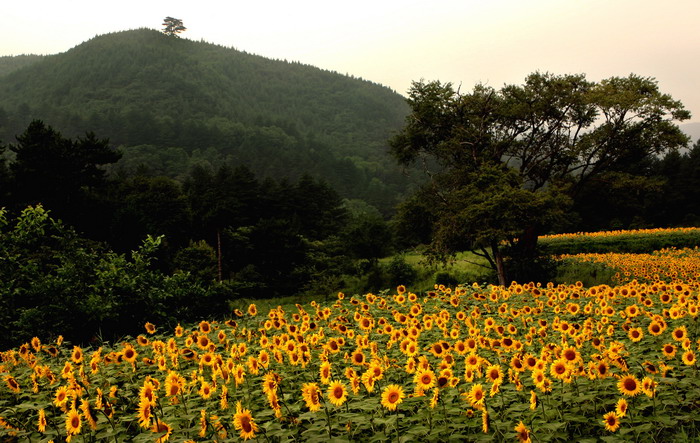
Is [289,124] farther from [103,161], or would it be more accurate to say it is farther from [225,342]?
[225,342]

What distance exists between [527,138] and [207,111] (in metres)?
132

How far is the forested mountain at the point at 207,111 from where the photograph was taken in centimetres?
9881

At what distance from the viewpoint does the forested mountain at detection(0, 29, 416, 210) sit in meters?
98.8

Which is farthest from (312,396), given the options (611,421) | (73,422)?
(611,421)

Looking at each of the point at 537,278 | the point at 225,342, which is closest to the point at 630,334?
the point at 225,342

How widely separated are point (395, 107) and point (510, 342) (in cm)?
15859

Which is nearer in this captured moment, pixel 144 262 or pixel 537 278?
Result: pixel 144 262

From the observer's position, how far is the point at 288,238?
3906cm

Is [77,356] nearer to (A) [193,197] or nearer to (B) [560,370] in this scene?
(B) [560,370]

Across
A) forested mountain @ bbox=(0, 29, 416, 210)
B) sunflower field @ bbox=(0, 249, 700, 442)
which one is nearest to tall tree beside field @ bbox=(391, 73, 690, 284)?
sunflower field @ bbox=(0, 249, 700, 442)

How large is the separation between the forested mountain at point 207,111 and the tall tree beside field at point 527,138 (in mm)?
43517

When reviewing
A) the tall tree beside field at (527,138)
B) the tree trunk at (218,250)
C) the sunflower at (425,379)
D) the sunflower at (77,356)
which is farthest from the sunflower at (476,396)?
the tree trunk at (218,250)


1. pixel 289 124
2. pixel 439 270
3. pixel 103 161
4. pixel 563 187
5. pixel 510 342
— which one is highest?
pixel 289 124

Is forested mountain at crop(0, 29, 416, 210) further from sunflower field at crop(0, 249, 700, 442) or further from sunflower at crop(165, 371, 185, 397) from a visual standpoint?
sunflower at crop(165, 371, 185, 397)
